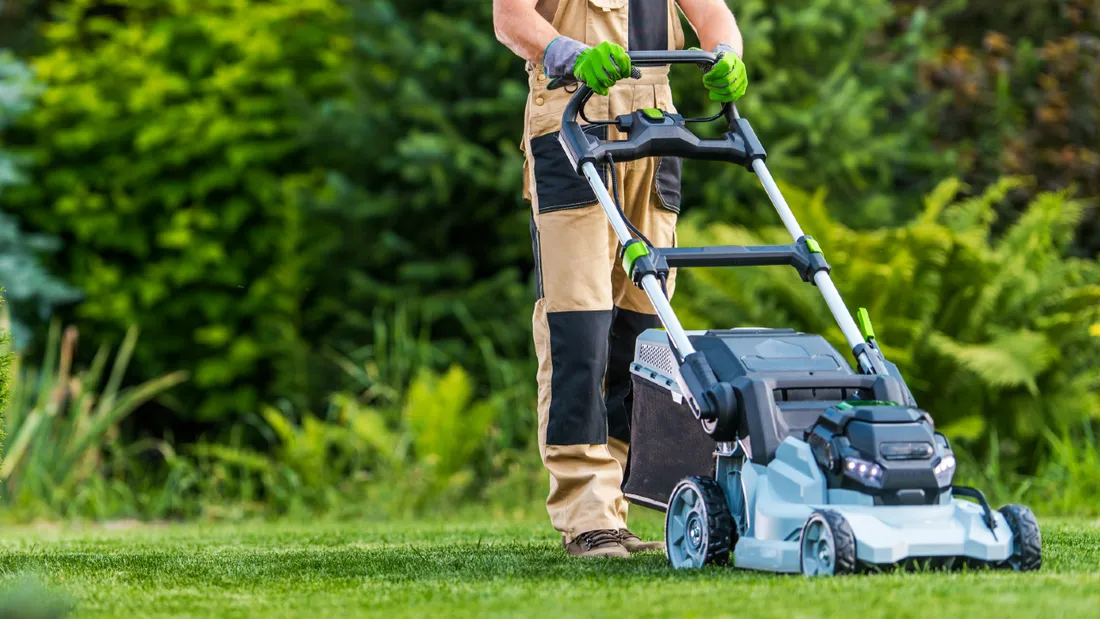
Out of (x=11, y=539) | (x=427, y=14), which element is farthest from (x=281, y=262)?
Answer: (x=11, y=539)

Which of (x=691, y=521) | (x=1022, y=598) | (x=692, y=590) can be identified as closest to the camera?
(x=1022, y=598)

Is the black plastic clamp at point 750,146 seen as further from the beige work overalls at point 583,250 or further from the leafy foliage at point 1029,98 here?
the leafy foliage at point 1029,98

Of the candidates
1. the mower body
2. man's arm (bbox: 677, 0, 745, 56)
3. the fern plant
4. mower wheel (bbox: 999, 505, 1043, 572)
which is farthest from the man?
the fern plant

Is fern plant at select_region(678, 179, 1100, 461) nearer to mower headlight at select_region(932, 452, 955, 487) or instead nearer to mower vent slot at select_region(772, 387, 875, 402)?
mower vent slot at select_region(772, 387, 875, 402)

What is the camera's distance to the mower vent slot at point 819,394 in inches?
127

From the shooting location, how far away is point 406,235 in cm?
878

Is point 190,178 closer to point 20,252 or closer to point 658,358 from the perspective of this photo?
point 20,252

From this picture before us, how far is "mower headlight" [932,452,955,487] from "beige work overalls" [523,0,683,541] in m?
1.10

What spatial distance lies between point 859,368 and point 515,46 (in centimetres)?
128

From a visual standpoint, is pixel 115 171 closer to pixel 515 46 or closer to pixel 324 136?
pixel 324 136

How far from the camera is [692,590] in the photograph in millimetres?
2838

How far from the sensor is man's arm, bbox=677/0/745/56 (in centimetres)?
414

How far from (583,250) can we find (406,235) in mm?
5029

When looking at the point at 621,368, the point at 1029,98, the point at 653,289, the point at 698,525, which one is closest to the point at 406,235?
the point at 1029,98
